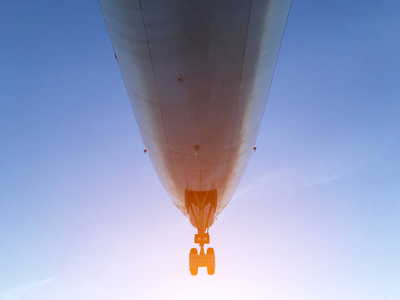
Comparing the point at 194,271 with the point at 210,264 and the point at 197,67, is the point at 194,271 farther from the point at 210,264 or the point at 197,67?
the point at 197,67

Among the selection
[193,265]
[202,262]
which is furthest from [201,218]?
[193,265]

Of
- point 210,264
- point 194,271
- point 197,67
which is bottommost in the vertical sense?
point 194,271

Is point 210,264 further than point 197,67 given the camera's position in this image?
Yes

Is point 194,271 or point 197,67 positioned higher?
point 197,67

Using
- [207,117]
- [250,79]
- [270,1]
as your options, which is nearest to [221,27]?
[270,1]

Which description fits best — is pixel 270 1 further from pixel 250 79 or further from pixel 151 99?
pixel 151 99

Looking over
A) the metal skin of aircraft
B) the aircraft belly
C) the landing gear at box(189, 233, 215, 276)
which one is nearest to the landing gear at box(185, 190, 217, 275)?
the landing gear at box(189, 233, 215, 276)
